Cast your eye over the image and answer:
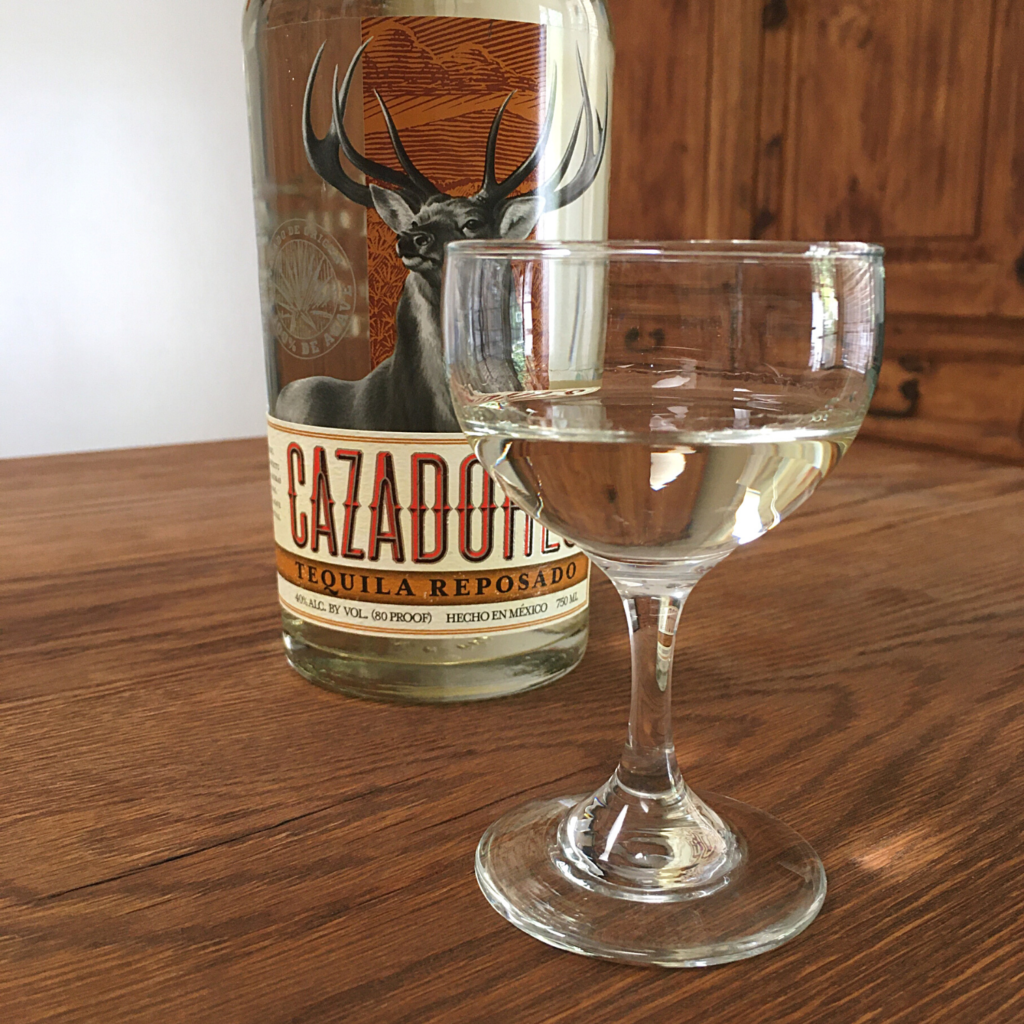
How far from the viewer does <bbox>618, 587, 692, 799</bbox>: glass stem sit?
36 centimetres

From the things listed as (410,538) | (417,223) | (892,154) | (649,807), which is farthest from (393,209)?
(892,154)

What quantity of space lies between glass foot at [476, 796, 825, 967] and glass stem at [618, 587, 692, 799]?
1.1 inches

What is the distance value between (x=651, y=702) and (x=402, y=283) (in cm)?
20

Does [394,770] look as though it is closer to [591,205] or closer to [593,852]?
[593,852]

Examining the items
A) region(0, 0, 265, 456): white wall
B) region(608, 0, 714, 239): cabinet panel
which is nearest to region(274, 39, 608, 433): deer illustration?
region(608, 0, 714, 239): cabinet panel

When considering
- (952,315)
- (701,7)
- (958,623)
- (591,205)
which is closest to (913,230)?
(952,315)

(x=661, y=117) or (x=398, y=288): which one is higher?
(x=661, y=117)

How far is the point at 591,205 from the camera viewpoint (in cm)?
47

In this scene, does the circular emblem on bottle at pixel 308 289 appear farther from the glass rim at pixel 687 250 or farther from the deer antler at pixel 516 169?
the glass rim at pixel 687 250

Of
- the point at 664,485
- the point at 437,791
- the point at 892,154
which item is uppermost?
the point at 892,154

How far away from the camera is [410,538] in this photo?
17.9 inches

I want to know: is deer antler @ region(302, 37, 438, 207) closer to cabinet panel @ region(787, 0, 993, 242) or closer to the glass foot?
the glass foot

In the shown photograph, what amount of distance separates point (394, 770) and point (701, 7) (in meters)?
1.86

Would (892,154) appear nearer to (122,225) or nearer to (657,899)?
(657,899)
